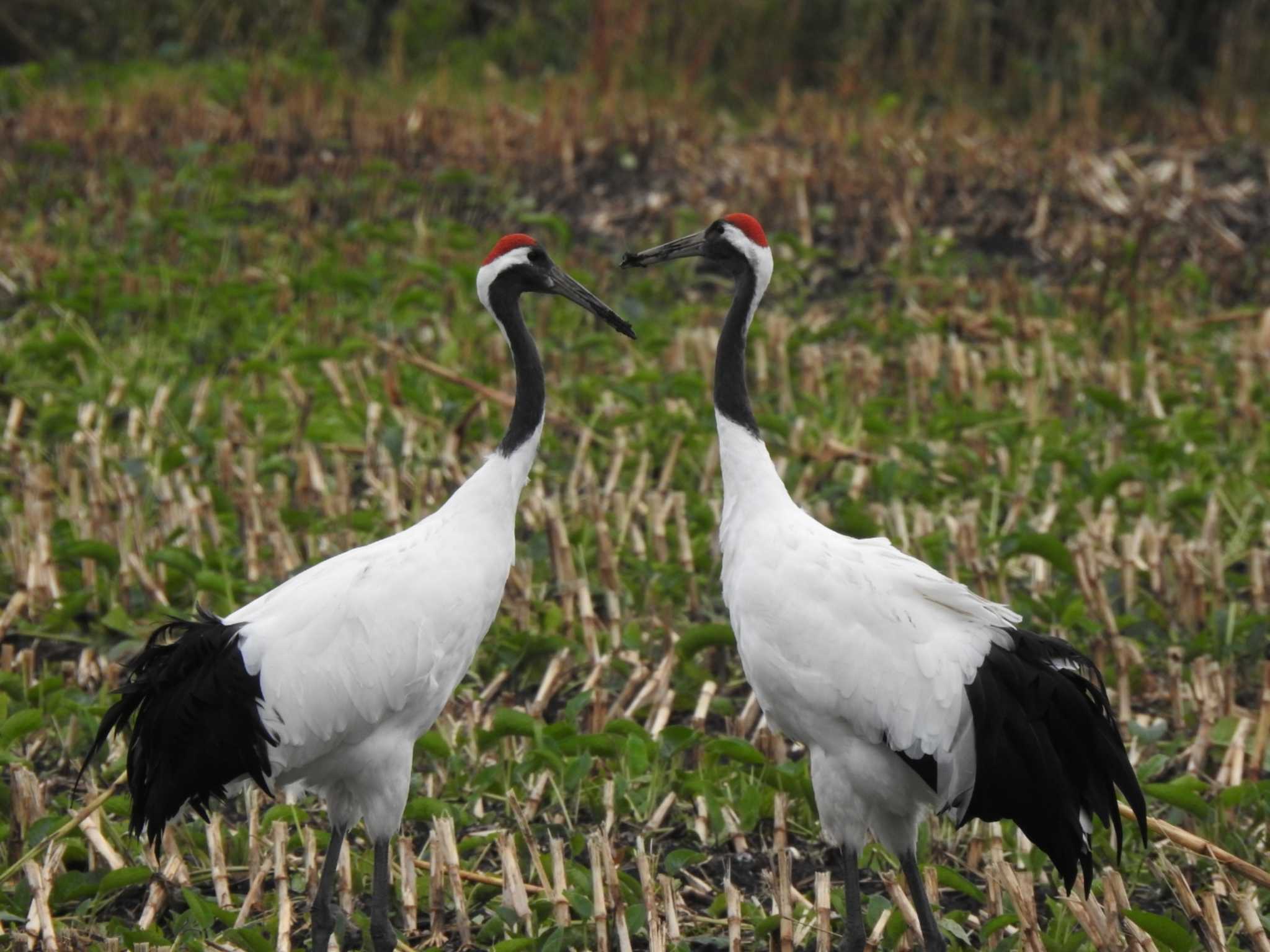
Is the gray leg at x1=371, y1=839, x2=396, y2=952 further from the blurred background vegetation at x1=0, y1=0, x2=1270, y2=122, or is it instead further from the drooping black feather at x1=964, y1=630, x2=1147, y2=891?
the blurred background vegetation at x1=0, y1=0, x2=1270, y2=122

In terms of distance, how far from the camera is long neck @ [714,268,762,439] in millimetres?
4273

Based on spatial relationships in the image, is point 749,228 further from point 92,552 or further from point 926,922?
point 92,552

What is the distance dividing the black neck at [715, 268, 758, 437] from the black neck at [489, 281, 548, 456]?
457mm

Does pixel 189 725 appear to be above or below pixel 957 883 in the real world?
above

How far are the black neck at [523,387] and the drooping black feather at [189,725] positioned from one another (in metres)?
0.85

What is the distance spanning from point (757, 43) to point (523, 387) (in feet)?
32.9

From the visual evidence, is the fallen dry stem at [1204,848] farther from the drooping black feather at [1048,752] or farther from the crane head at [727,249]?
the crane head at [727,249]

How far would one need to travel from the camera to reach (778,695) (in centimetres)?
396

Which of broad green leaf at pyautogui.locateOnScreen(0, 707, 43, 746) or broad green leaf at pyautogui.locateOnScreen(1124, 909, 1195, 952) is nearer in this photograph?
broad green leaf at pyautogui.locateOnScreen(1124, 909, 1195, 952)

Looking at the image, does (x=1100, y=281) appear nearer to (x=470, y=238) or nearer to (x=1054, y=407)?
(x=1054, y=407)

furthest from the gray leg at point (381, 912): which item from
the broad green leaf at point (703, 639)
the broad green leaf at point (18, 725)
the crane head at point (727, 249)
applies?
the crane head at point (727, 249)

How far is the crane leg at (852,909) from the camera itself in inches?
151

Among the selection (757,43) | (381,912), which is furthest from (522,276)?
(757,43)

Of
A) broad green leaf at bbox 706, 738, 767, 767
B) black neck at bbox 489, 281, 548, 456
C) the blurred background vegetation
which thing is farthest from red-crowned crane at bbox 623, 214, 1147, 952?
the blurred background vegetation
